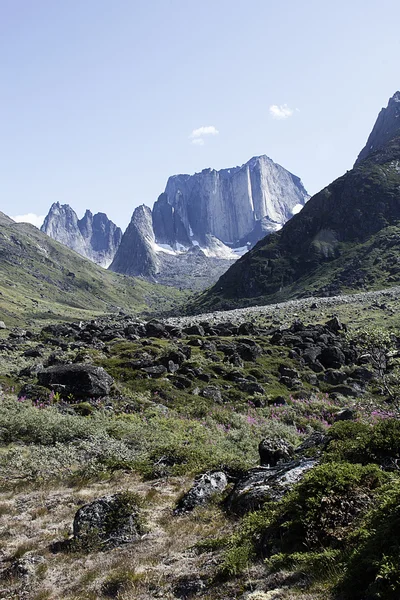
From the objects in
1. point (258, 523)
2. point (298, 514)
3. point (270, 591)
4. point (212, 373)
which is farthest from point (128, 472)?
point (212, 373)

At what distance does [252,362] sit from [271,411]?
760 inches

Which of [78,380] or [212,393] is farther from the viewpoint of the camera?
[212,393]

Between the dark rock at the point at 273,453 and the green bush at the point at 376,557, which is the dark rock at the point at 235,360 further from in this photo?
the green bush at the point at 376,557

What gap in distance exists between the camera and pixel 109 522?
11648mm

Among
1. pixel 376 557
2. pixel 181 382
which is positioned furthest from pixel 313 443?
Answer: pixel 181 382

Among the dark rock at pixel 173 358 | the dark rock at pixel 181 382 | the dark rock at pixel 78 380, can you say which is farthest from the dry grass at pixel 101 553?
the dark rock at pixel 173 358

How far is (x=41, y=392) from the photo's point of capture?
1189 inches

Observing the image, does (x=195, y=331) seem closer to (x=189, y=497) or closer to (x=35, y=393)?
(x=35, y=393)

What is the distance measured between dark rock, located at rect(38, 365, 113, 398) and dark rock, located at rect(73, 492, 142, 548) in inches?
795

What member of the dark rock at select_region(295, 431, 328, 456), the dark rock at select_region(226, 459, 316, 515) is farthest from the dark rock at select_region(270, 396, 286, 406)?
the dark rock at select_region(226, 459, 316, 515)

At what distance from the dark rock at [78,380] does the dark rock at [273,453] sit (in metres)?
18.5

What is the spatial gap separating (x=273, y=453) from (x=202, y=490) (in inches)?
157

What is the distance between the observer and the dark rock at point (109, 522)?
11.1 m

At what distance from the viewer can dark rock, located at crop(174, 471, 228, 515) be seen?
1314 cm
